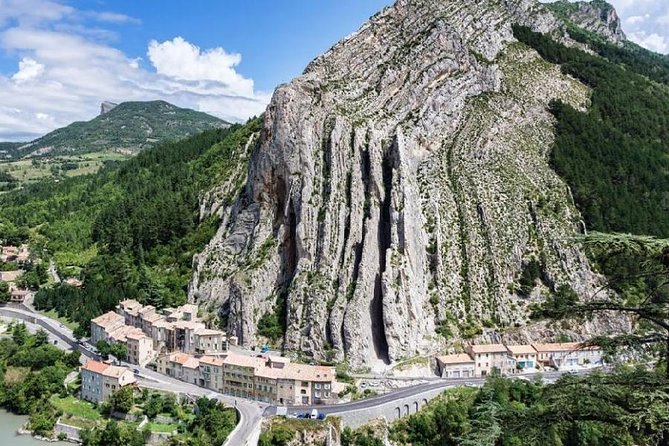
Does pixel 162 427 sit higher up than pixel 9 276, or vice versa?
pixel 9 276

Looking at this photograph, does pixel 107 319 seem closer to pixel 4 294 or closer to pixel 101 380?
pixel 101 380

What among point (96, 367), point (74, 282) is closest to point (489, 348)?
point (96, 367)

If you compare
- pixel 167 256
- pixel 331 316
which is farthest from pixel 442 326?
pixel 167 256

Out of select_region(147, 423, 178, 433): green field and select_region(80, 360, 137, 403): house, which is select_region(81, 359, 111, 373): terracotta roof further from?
select_region(147, 423, 178, 433): green field

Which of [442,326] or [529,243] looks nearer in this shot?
[442,326]

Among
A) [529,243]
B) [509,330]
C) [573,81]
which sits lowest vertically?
[509,330]

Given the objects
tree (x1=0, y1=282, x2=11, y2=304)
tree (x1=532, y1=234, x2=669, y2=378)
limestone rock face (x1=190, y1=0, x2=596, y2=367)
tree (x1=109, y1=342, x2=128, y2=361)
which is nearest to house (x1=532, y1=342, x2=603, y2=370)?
limestone rock face (x1=190, y1=0, x2=596, y2=367)

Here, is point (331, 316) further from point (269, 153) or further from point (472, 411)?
point (269, 153)
